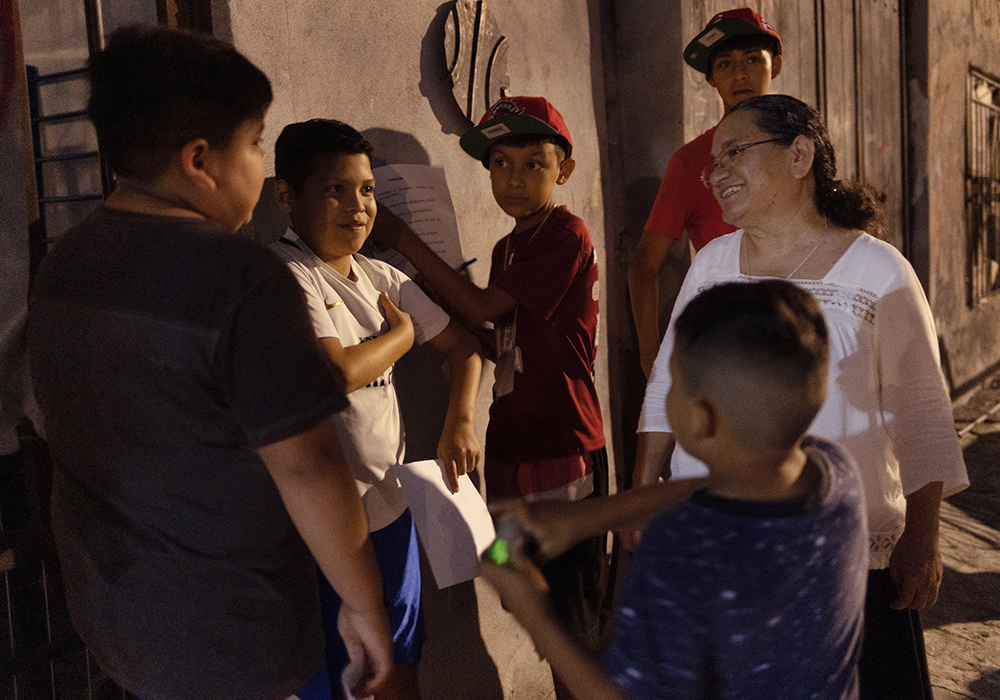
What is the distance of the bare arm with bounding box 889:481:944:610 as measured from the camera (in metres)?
1.61

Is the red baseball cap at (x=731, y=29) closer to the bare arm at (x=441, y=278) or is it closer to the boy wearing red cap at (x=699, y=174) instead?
the boy wearing red cap at (x=699, y=174)

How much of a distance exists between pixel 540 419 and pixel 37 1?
168cm

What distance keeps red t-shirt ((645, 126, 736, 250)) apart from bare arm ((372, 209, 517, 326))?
916mm

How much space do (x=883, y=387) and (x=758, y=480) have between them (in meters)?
0.83

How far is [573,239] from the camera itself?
235cm

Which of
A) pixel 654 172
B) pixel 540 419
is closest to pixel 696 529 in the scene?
pixel 540 419

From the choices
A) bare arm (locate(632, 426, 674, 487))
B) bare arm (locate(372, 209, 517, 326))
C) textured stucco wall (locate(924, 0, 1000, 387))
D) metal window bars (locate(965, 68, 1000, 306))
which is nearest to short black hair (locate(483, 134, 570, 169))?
bare arm (locate(372, 209, 517, 326))

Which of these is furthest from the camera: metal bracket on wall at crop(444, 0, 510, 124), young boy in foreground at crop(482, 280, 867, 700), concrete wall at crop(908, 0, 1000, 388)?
concrete wall at crop(908, 0, 1000, 388)

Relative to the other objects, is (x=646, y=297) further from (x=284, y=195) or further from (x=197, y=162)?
(x=197, y=162)

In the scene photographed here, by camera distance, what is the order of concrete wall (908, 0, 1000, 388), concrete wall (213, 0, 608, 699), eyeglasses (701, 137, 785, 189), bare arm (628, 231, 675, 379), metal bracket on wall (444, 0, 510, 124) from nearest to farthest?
eyeglasses (701, 137, 785, 189)
concrete wall (213, 0, 608, 699)
metal bracket on wall (444, 0, 510, 124)
bare arm (628, 231, 675, 379)
concrete wall (908, 0, 1000, 388)

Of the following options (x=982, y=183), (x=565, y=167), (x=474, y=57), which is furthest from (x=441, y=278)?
(x=982, y=183)

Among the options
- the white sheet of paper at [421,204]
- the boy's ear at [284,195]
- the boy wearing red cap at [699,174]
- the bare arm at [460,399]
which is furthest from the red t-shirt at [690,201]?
the boy's ear at [284,195]

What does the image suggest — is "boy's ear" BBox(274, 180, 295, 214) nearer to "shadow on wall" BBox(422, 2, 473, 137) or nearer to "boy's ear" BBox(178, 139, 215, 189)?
"boy's ear" BBox(178, 139, 215, 189)

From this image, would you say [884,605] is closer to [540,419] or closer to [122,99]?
[540,419]
